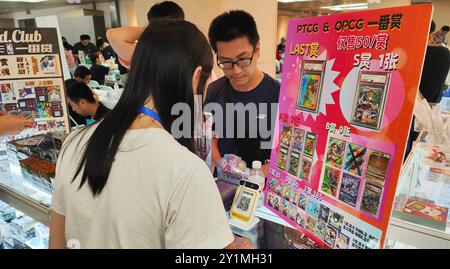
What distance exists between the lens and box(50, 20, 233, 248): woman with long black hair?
76 centimetres

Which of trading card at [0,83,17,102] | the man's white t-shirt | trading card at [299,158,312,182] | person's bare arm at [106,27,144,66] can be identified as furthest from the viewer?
person's bare arm at [106,27,144,66]

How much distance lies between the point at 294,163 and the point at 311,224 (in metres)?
0.23

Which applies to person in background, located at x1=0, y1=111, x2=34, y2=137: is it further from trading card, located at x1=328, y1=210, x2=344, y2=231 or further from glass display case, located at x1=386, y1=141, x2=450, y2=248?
glass display case, located at x1=386, y1=141, x2=450, y2=248

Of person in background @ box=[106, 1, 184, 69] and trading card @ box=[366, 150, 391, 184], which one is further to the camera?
person in background @ box=[106, 1, 184, 69]

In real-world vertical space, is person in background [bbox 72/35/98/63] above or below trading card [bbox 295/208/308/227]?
above

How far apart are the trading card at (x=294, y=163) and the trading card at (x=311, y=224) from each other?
17cm

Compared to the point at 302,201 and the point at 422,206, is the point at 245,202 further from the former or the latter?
the point at 422,206

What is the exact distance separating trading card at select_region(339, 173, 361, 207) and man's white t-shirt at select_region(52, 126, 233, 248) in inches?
16.2

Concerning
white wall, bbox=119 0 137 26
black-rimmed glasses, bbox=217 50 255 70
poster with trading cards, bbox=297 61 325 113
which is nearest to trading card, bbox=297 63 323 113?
poster with trading cards, bbox=297 61 325 113

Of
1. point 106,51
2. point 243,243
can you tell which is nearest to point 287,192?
point 243,243

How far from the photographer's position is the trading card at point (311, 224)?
1091mm

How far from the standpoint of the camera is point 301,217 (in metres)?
1.14

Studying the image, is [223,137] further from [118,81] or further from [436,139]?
[118,81]

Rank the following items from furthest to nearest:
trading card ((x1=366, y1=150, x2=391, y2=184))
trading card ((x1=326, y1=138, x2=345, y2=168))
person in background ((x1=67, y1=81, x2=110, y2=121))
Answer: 1. person in background ((x1=67, y1=81, x2=110, y2=121))
2. trading card ((x1=326, y1=138, x2=345, y2=168))
3. trading card ((x1=366, y1=150, x2=391, y2=184))
